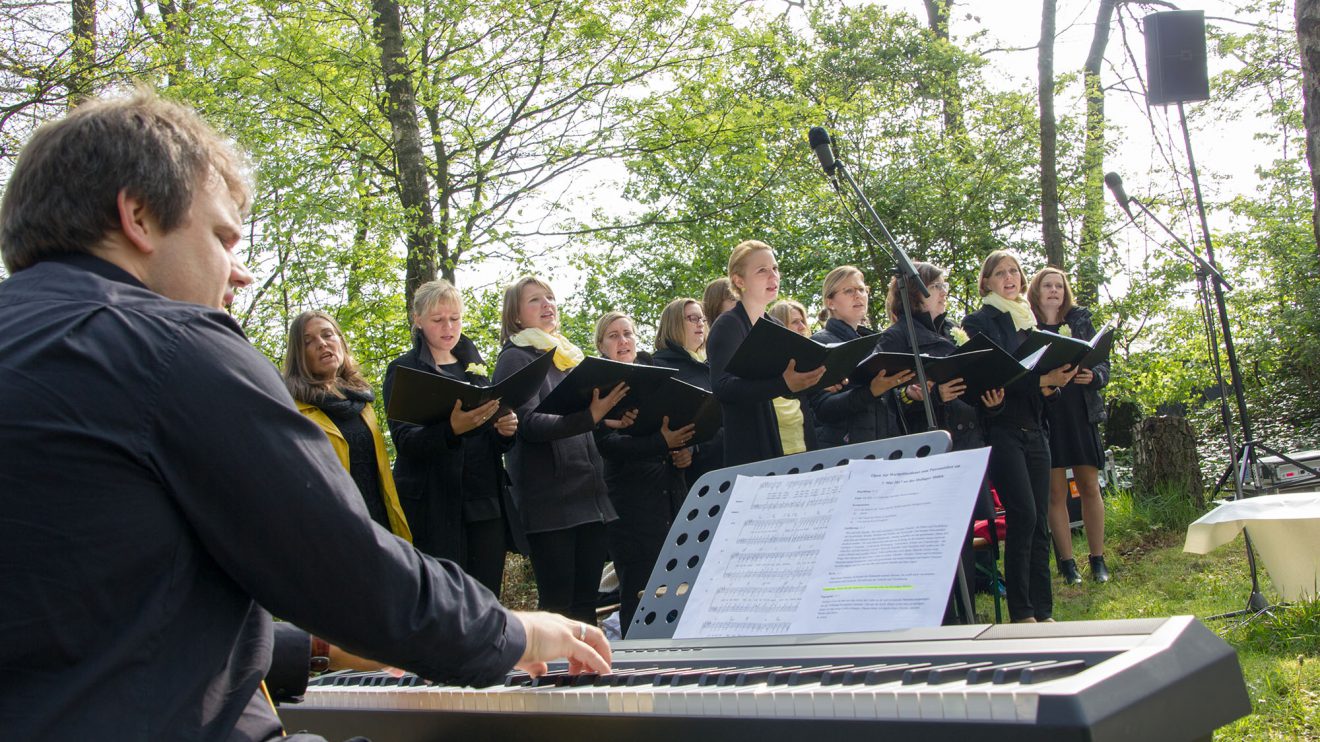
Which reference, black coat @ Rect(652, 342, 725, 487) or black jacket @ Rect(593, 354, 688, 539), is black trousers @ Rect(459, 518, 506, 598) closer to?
black jacket @ Rect(593, 354, 688, 539)

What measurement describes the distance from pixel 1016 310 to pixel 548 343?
277cm

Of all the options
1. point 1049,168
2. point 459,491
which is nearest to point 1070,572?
point 459,491

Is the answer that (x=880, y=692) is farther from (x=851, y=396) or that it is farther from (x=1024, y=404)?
(x=1024, y=404)

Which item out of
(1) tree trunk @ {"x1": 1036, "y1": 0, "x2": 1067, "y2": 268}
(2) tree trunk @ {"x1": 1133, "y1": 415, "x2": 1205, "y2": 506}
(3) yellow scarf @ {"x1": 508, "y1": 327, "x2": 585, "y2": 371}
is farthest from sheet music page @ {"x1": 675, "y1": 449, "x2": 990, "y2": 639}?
(1) tree trunk @ {"x1": 1036, "y1": 0, "x2": 1067, "y2": 268}

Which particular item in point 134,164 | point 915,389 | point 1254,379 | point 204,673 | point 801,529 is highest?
point 134,164

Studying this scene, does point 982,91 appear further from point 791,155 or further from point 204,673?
point 204,673

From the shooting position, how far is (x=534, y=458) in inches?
185

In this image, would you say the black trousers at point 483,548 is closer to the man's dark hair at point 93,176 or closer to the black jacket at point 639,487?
the black jacket at point 639,487

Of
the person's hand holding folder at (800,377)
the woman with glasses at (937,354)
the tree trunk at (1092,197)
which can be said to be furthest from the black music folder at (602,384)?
the tree trunk at (1092,197)

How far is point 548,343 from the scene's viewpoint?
16.2ft

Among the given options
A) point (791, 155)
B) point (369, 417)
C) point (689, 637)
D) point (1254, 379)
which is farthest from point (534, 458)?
point (1254, 379)

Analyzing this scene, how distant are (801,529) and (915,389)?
3.46 m

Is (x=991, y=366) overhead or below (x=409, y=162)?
below

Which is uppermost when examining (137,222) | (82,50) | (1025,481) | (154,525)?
(82,50)
